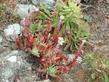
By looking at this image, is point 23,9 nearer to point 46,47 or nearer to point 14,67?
point 46,47

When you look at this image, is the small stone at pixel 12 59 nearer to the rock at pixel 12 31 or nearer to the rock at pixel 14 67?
the rock at pixel 14 67

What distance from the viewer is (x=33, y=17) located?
5074 mm

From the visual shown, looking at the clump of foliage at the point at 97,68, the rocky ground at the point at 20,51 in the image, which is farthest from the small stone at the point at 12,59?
the clump of foliage at the point at 97,68

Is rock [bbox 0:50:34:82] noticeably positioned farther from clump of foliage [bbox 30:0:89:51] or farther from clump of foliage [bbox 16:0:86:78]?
clump of foliage [bbox 30:0:89:51]

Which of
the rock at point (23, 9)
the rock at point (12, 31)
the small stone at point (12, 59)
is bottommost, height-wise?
the small stone at point (12, 59)

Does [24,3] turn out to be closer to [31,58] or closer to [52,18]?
[52,18]

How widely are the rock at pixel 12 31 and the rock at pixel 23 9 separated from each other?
217 mm

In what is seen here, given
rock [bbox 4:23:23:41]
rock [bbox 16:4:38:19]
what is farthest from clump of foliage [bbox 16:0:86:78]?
rock [bbox 16:4:38:19]

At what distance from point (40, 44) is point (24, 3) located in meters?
1.04

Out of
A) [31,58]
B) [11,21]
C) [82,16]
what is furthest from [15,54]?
[82,16]

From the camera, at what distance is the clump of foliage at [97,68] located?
4695mm

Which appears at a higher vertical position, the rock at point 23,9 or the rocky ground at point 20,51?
the rock at point 23,9

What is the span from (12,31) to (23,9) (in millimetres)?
473

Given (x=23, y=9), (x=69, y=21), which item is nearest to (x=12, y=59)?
(x=23, y=9)
